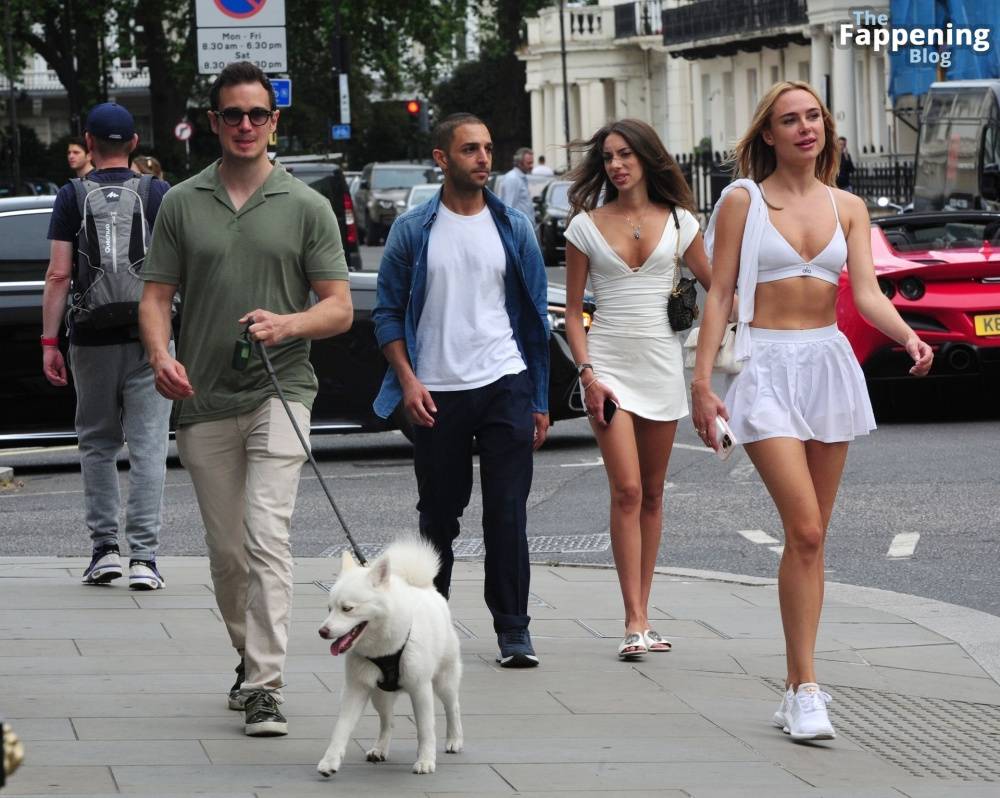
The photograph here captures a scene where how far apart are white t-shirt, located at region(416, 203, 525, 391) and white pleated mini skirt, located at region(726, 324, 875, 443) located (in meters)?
1.06

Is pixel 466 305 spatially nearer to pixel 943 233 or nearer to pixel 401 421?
pixel 401 421

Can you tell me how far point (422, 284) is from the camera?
687 cm

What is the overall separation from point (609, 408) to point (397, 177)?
4543 cm

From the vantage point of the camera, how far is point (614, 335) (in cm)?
725

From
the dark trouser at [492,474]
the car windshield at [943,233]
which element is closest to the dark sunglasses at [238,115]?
the dark trouser at [492,474]

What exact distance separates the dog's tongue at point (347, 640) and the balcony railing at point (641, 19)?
7198 cm

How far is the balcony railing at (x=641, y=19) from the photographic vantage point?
75.9 metres

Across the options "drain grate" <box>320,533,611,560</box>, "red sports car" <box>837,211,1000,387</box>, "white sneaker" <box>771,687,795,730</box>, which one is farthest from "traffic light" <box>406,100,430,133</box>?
"white sneaker" <box>771,687,795,730</box>

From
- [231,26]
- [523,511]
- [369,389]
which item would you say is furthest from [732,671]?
[231,26]

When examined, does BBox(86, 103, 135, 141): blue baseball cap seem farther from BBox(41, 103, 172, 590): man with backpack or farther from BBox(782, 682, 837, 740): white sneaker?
BBox(782, 682, 837, 740): white sneaker

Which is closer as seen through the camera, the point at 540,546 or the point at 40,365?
the point at 540,546

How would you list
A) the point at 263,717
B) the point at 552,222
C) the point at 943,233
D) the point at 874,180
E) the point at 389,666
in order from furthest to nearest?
1. the point at 874,180
2. the point at 552,222
3. the point at 943,233
4. the point at 263,717
5. the point at 389,666

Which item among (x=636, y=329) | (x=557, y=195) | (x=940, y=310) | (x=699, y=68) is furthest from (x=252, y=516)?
(x=699, y=68)

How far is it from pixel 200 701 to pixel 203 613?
63.5 inches
